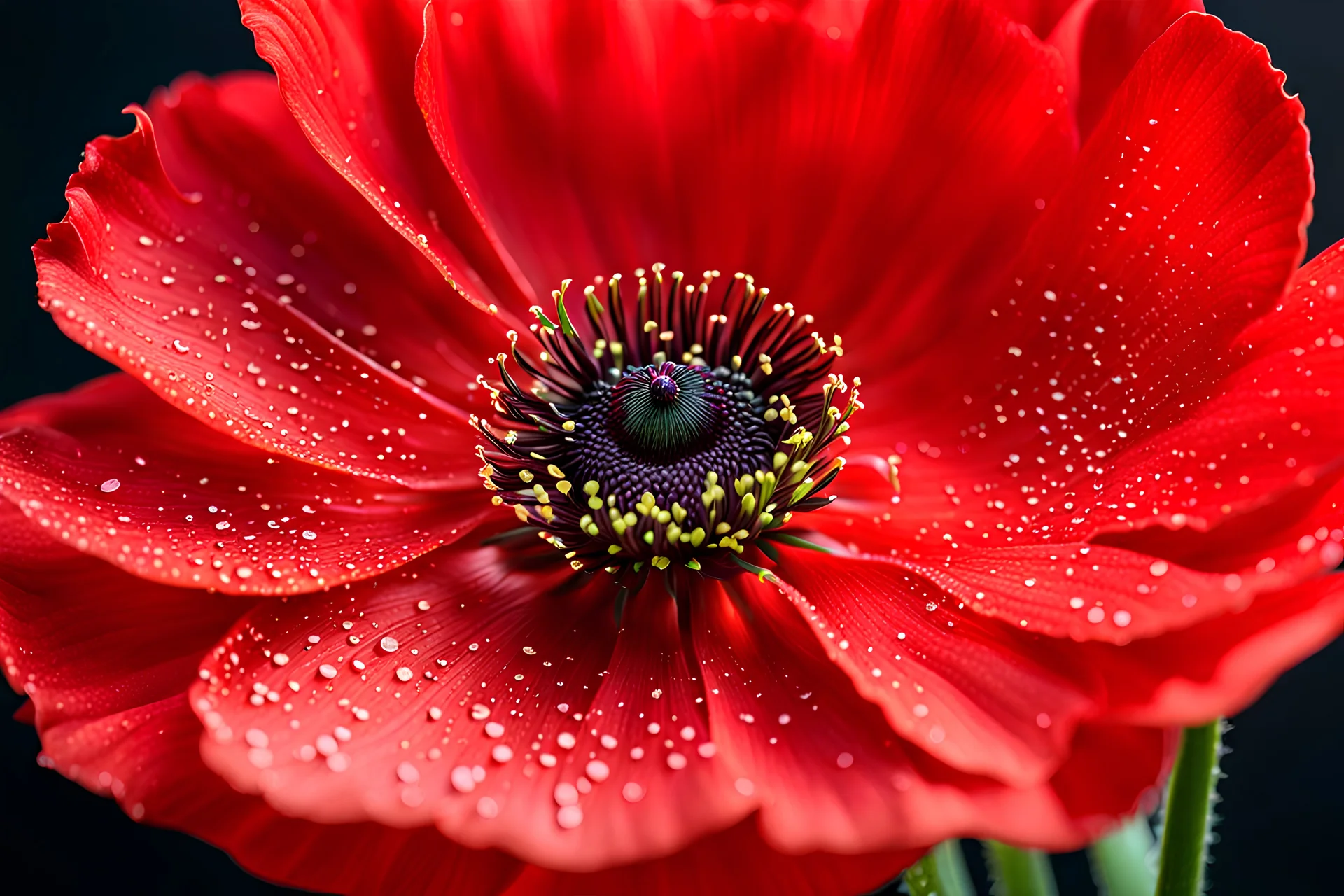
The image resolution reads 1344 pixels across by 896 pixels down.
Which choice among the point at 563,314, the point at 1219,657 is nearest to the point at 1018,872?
the point at 1219,657

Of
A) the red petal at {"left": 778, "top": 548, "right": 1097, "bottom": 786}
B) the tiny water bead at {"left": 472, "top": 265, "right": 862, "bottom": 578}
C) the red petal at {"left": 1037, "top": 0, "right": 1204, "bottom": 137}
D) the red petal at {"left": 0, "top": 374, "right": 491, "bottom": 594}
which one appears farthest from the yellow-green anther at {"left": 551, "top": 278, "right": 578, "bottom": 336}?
the red petal at {"left": 1037, "top": 0, "right": 1204, "bottom": 137}

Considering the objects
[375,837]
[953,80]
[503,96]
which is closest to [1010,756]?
[375,837]

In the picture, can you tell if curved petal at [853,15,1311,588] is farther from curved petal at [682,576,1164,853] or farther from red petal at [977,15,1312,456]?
curved petal at [682,576,1164,853]

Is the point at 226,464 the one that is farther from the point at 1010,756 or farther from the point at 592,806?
the point at 1010,756

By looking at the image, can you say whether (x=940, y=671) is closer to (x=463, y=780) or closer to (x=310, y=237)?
(x=463, y=780)

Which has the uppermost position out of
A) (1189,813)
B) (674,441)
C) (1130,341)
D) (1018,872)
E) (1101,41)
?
(1101,41)

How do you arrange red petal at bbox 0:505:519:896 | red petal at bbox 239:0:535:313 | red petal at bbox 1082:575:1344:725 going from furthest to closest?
red petal at bbox 239:0:535:313 → red petal at bbox 0:505:519:896 → red petal at bbox 1082:575:1344:725
